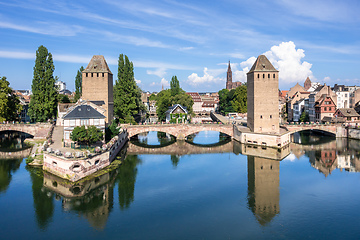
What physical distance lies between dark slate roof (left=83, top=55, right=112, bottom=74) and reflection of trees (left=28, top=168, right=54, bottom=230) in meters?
24.1

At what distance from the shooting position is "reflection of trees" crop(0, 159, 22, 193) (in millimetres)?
31416

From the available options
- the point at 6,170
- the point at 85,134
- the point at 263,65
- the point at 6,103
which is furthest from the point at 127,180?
the point at 6,103

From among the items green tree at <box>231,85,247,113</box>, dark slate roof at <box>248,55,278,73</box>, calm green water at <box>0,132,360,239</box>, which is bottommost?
calm green water at <box>0,132,360,239</box>

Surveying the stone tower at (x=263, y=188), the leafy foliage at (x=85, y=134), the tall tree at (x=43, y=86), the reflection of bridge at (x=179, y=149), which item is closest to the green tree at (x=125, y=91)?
the reflection of bridge at (x=179, y=149)

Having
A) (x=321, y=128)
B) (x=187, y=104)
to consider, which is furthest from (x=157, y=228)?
(x=187, y=104)

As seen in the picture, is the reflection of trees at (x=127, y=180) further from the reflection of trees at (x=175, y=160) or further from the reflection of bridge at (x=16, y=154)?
the reflection of bridge at (x=16, y=154)

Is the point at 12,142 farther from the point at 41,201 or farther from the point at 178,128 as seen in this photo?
the point at 41,201

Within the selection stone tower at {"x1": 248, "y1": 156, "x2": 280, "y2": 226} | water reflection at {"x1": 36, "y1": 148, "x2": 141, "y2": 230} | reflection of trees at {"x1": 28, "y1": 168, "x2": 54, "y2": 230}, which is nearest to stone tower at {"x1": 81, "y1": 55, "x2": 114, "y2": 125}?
water reflection at {"x1": 36, "y1": 148, "x2": 141, "y2": 230}

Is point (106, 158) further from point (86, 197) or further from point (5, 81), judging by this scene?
point (5, 81)

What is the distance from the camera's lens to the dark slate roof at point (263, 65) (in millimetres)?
51850

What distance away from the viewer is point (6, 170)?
36906 millimetres

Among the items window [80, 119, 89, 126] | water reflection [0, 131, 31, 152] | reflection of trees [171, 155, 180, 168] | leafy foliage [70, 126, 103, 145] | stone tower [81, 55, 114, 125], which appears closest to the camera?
leafy foliage [70, 126, 103, 145]

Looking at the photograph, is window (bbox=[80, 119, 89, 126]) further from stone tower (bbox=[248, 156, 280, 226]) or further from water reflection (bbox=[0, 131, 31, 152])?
stone tower (bbox=[248, 156, 280, 226])

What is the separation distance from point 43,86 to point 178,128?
86.0 feet
